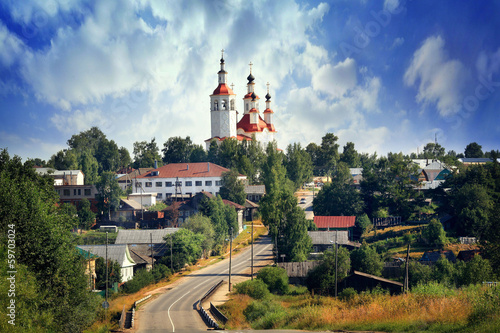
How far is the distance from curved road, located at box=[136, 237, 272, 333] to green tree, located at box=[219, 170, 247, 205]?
46.8ft

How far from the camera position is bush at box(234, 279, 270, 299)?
38625 millimetres

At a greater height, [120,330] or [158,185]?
[158,185]

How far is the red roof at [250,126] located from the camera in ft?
353

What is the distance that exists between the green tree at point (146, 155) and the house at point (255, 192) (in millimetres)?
35596

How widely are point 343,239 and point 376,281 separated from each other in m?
19.4

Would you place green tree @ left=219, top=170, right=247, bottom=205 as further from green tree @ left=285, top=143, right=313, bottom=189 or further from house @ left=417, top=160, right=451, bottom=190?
house @ left=417, top=160, right=451, bottom=190

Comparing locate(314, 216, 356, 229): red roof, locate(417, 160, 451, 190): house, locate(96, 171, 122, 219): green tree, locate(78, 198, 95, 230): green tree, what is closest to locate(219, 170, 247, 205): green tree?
locate(314, 216, 356, 229): red roof

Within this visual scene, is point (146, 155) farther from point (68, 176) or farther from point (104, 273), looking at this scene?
A: point (104, 273)

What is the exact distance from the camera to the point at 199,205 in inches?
2638

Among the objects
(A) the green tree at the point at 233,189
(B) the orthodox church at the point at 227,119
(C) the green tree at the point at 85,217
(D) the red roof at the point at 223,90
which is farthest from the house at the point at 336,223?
(D) the red roof at the point at 223,90

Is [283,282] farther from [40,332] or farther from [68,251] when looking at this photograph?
[40,332]

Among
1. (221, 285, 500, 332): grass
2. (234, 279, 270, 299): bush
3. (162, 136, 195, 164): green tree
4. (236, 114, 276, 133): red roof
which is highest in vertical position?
(236, 114, 276, 133): red roof

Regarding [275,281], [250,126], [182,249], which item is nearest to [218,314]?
[275,281]

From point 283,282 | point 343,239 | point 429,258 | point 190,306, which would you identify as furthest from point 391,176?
point 190,306
